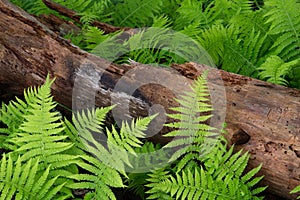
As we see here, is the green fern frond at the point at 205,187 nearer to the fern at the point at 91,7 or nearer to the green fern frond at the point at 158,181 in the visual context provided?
the green fern frond at the point at 158,181

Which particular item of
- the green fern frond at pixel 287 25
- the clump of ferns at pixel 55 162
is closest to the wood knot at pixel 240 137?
the clump of ferns at pixel 55 162

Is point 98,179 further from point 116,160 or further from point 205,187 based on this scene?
point 205,187

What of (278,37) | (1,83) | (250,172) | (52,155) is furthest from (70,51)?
(278,37)

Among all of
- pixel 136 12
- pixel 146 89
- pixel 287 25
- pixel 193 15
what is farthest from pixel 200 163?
pixel 136 12

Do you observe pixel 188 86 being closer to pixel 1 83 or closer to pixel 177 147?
pixel 177 147

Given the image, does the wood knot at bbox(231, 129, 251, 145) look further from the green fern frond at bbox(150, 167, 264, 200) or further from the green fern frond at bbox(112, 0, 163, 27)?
the green fern frond at bbox(112, 0, 163, 27)

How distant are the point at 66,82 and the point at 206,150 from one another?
A: 1.33 m

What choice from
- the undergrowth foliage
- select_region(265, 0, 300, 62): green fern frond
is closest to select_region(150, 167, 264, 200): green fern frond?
the undergrowth foliage

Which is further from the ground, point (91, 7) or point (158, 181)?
point (91, 7)

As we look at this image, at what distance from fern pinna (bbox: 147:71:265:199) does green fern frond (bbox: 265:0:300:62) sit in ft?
4.28

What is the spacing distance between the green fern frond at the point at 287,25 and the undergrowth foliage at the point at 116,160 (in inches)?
51.9

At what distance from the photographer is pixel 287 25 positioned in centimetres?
452

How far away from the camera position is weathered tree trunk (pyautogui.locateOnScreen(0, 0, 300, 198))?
3305 mm

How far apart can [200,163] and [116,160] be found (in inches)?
29.3
